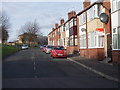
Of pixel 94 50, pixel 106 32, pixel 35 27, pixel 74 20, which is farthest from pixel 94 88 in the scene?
pixel 35 27

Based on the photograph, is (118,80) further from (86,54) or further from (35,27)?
(35,27)

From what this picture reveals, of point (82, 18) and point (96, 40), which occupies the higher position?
point (82, 18)

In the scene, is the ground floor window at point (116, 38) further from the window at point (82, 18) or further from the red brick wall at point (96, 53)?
the window at point (82, 18)

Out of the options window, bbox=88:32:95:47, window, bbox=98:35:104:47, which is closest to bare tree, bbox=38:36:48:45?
window, bbox=88:32:95:47

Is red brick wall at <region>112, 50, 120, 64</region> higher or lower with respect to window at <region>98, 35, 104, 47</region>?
lower

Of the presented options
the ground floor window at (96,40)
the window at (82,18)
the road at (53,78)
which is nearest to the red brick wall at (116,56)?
the road at (53,78)

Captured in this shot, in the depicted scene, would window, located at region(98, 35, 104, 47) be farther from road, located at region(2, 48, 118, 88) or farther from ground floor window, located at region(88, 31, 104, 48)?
road, located at region(2, 48, 118, 88)

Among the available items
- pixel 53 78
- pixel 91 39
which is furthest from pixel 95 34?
pixel 53 78

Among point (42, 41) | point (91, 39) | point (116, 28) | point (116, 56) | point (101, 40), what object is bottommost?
point (116, 56)

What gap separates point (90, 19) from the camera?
25516 millimetres

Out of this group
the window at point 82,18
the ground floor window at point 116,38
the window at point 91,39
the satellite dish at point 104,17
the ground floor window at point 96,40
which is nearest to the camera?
the ground floor window at point 116,38

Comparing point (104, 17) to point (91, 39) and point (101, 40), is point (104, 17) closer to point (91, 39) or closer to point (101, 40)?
point (101, 40)

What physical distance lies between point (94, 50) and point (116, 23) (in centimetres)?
608

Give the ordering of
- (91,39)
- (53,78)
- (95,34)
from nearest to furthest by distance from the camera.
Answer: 1. (53,78)
2. (95,34)
3. (91,39)
